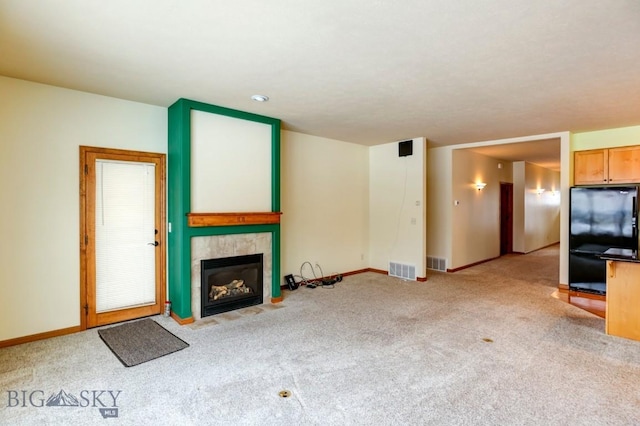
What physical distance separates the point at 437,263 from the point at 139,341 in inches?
232

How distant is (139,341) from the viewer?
11.3 feet

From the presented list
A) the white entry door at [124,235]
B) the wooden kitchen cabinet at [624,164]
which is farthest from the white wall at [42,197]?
the wooden kitchen cabinet at [624,164]

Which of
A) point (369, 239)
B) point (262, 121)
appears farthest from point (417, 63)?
point (369, 239)

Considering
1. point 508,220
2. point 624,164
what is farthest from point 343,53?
point 508,220

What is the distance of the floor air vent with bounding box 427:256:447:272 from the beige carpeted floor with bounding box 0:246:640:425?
8.42 feet

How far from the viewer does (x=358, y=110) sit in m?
4.38

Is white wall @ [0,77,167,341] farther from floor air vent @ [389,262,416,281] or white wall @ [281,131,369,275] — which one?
floor air vent @ [389,262,416,281]

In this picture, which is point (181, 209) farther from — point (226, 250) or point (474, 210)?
point (474, 210)

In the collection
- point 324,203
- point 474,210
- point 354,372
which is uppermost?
point 324,203

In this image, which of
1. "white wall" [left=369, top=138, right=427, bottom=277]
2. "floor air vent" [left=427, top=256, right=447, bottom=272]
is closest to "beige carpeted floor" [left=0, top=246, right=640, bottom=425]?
"white wall" [left=369, top=138, right=427, bottom=277]

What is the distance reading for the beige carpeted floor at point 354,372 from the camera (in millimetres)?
2289

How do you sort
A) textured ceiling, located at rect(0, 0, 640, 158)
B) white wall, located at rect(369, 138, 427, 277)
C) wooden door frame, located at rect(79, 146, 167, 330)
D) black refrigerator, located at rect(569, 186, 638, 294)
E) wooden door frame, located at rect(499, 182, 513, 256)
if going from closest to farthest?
textured ceiling, located at rect(0, 0, 640, 158) → wooden door frame, located at rect(79, 146, 167, 330) → black refrigerator, located at rect(569, 186, 638, 294) → white wall, located at rect(369, 138, 427, 277) → wooden door frame, located at rect(499, 182, 513, 256)

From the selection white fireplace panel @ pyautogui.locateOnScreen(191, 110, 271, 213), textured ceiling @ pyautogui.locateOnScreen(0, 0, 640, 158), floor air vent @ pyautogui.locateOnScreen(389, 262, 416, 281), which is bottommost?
floor air vent @ pyautogui.locateOnScreen(389, 262, 416, 281)

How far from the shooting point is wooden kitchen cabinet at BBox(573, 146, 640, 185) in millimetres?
5031
